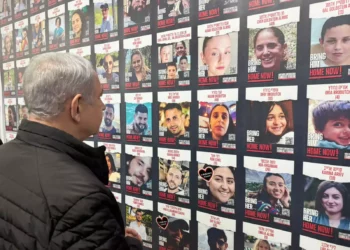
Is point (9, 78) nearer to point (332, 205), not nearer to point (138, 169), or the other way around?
point (138, 169)

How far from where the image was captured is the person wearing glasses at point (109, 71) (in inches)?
71.1

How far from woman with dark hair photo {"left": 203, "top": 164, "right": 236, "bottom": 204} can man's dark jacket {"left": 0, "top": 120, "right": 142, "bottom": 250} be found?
2.19ft

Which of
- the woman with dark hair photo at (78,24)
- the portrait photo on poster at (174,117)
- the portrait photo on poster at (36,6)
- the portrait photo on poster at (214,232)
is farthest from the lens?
the portrait photo on poster at (36,6)

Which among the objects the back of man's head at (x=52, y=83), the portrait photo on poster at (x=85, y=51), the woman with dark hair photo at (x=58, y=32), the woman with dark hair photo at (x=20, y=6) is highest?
the woman with dark hair photo at (x=20, y=6)

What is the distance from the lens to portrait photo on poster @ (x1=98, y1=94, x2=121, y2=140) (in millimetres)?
1813

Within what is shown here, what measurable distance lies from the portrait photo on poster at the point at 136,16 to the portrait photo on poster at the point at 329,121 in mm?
872

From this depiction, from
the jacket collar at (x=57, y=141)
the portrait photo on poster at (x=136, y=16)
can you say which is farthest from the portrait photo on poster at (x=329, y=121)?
the portrait photo on poster at (x=136, y=16)

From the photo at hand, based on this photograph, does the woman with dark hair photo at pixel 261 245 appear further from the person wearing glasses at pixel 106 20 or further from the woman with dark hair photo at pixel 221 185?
the person wearing glasses at pixel 106 20

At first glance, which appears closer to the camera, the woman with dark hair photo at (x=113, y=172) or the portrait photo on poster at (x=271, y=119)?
the portrait photo on poster at (x=271, y=119)

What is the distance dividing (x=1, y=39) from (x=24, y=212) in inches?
89.5

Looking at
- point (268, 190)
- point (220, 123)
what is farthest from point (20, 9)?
point (268, 190)

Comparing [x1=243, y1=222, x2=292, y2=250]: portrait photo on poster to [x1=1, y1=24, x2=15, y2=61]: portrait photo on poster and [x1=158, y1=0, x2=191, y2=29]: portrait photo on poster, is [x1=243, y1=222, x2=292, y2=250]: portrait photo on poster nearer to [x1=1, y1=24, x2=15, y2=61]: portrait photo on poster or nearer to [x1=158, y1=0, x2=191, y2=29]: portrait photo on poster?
[x1=158, y1=0, x2=191, y2=29]: portrait photo on poster

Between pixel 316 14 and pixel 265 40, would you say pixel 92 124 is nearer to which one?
pixel 265 40

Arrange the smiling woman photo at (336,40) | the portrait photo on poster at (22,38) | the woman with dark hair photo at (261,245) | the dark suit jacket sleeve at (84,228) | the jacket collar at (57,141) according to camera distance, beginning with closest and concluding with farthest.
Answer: the dark suit jacket sleeve at (84,228)
the jacket collar at (57,141)
the smiling woman photo at (336,40)
the woman with dark hair photo at (261,245)
the portrait photo on poster at (22,38)
